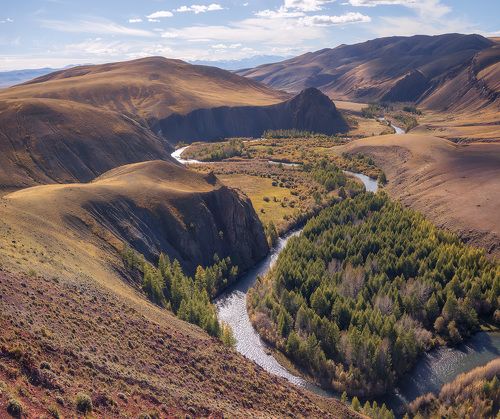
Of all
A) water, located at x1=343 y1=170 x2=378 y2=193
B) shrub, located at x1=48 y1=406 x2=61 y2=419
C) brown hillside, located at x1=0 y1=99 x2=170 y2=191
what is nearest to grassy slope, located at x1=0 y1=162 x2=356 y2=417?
shrub, located at x1=48 y1=406 x2=61 y2=419

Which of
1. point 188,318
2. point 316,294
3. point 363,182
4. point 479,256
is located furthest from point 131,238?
point 363,182

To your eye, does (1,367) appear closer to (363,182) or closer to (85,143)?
(85,143)

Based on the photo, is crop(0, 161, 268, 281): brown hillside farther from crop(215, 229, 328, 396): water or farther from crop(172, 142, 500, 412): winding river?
crop(172, 142, 500, 412): winding river

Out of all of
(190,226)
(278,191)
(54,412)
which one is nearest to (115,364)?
(54,412)

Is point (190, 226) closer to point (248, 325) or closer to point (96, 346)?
point (248, 325)

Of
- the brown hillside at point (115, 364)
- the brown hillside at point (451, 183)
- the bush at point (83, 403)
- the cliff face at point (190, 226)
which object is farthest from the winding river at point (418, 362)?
the bush at point (83, 403)
